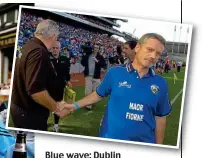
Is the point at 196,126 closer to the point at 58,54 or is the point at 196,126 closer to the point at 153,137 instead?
the point at 153,137

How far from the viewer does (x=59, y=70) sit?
357 centimetres

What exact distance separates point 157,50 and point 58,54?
780 mm

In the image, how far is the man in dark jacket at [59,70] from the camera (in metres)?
3.57

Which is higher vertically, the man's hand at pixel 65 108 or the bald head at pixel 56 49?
the bald head at pixel 56 49

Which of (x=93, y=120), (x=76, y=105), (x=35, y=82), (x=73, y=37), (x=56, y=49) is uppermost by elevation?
(x=73, y=37)

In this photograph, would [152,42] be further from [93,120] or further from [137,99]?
[93,120]

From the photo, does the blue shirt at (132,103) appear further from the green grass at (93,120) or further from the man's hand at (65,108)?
the man's hand at (65,108)

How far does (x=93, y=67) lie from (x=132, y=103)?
16.4 inches

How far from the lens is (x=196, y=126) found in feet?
11.4

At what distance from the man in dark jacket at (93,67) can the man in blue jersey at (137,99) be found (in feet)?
0.16

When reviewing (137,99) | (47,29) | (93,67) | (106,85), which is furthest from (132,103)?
(47,29)

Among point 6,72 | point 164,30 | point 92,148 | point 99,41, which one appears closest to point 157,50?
point 164,30

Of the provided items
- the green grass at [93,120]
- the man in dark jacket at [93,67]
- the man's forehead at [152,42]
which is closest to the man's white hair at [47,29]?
the man in dark jacket at [93,67]

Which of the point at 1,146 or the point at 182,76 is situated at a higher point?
the point at 182,76
